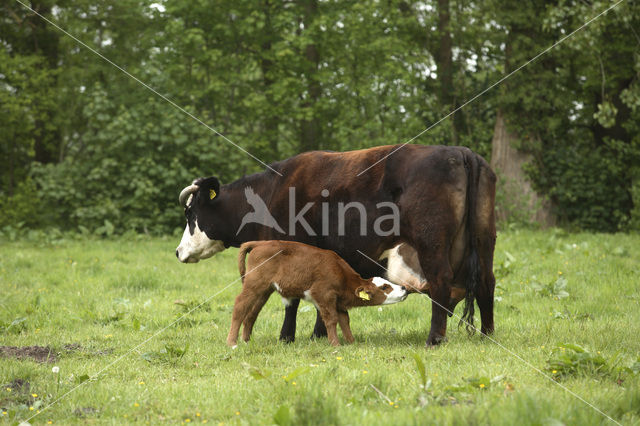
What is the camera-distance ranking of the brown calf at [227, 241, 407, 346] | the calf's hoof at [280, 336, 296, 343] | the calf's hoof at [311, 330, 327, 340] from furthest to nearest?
the calf's hoof at [311, 330, 327, 340] → the calf's hoof at [280, 336, 296, 343] → the brown calf at [227, 241, 407, 346]

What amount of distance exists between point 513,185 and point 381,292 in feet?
41.0

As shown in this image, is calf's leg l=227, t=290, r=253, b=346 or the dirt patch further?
calf's leg l=227, t=290, r=253, b=346

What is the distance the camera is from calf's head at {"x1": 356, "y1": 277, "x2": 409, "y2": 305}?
649cm

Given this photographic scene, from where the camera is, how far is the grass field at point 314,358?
4.18 metres

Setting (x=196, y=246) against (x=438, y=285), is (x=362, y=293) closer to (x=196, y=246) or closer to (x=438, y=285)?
(x=438, y=285)

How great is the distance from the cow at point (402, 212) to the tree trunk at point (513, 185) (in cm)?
1164

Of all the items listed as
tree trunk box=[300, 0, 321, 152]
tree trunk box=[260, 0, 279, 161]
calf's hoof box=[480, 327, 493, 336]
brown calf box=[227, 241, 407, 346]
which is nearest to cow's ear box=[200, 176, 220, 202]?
brown calf box=[227, 241, 407, 346]

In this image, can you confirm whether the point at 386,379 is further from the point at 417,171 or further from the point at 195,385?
the point at 417,171

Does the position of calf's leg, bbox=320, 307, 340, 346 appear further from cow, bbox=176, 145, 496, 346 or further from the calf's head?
cow, bbox=176, 145, 496, 346

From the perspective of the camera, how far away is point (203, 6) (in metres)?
20.3

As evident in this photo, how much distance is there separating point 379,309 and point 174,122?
11777 millimetres

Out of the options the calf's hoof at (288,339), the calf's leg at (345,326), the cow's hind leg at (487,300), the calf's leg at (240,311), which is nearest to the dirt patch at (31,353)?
the calf's leg at (240,311)

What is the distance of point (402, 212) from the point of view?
21.0 ft

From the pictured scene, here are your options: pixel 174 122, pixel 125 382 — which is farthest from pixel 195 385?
pixel 174 122
